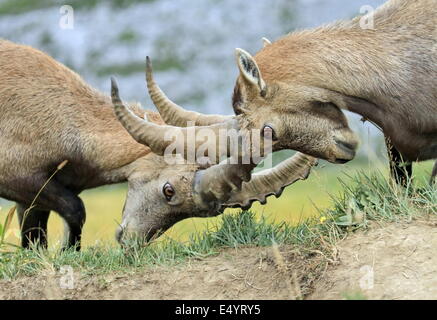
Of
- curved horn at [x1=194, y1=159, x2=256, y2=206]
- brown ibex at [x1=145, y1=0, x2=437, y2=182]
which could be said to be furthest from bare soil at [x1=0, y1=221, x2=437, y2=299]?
brown ibex at [x1=145, y1=0, x2=437, y2=182]

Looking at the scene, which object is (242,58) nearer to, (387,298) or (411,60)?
(411,60)

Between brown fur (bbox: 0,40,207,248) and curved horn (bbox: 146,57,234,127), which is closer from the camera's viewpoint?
curved horn (bbox: 146,57,234,127)

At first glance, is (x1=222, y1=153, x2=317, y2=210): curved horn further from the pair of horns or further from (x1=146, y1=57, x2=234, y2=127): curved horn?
(x1=146, y1=57, x2=234, y2=127): curved horn

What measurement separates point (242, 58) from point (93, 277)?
275 cm

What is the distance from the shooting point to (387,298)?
8094mm

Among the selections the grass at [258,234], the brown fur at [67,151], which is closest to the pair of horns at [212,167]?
the grass at [258,234]

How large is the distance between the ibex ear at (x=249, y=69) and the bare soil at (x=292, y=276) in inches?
65.0

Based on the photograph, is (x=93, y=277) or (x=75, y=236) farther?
(x=75, y=236)

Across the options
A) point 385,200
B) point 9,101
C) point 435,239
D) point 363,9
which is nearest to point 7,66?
point 9,101

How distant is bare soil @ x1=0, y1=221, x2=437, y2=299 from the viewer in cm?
838

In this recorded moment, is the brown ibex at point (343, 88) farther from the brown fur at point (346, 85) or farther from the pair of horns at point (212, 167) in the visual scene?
the pair of horns at point (212, 167)

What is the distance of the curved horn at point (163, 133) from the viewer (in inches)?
390

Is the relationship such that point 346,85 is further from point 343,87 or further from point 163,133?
point 163,133

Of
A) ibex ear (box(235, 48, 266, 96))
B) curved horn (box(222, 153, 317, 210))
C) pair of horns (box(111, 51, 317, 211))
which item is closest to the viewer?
ibex ear (box(235, 48, 266, 96))
